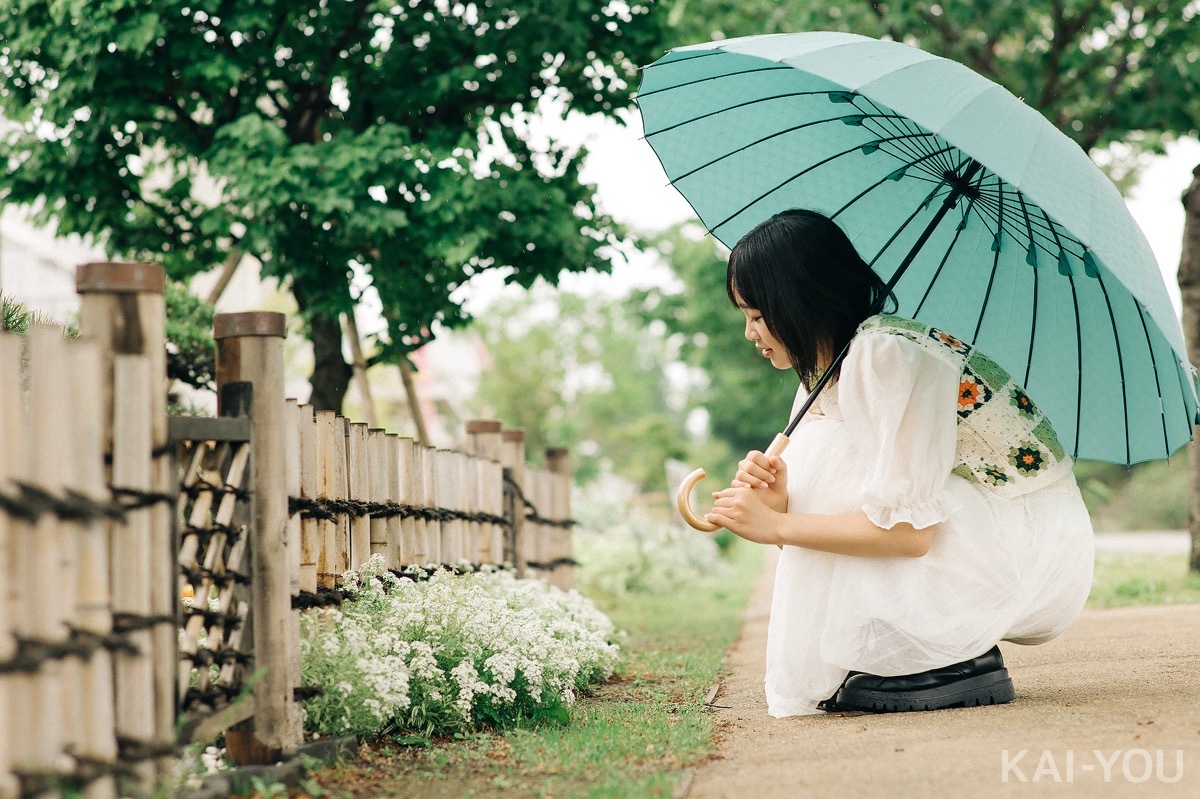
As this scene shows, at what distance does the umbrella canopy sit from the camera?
3863mm

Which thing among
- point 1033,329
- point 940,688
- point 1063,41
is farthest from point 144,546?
point 1063,41

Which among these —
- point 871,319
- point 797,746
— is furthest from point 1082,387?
point 797,746

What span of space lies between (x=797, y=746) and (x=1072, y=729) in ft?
2.44

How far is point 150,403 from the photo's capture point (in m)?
2.58

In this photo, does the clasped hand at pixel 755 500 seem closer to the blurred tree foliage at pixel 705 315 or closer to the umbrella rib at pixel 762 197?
the umbrella rib at pixel 762 197

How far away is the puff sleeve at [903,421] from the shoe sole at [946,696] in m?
0.55

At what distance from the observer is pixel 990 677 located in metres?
3.72

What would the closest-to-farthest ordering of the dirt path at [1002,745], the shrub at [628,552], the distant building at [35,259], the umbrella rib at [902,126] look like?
the dirt path at [1002,745]
the umbrella rib at [902,126]
the shrub at [628,552]
the distant building at [35,259]

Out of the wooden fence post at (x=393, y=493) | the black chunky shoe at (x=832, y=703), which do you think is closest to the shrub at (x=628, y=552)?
the wooden fence post at (x=393, y=493)

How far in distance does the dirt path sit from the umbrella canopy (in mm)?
859

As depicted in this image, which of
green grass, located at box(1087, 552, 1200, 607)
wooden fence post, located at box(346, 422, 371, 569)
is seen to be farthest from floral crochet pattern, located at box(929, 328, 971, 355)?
green grass, located at box(1087, 552, 1200, 607)

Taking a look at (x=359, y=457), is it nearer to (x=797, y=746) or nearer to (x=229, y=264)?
(x=797, y=746)

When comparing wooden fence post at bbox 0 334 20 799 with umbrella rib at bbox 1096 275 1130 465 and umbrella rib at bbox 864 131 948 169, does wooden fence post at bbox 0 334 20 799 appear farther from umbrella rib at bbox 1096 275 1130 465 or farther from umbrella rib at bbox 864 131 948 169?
umbrella rib at bbox 1096 275 1130 465

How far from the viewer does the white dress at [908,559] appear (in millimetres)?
3570
